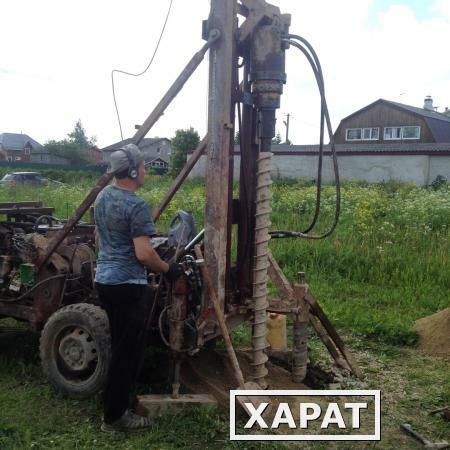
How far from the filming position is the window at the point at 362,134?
44312 mm

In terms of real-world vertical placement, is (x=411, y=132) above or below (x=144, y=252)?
above

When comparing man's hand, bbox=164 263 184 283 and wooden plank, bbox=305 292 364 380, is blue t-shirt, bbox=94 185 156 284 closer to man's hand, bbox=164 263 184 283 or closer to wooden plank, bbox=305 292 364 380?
man's hand, bbox=164 263 184 283

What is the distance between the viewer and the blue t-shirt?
4008 millimetres

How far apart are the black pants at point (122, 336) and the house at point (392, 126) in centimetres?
3961

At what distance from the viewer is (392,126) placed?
4322 cm

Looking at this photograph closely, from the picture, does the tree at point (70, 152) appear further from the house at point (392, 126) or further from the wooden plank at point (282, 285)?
the wooden plank at point (282, 285)

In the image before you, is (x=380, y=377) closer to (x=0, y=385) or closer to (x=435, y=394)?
(x=435, y=394)

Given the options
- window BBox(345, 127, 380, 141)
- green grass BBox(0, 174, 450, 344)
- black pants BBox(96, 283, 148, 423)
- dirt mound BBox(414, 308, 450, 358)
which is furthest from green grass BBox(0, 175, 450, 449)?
window BBox(345, 127, 380, 141)

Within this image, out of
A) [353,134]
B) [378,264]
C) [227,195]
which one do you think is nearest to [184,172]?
[227,195]

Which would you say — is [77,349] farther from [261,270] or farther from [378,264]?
[378,264]

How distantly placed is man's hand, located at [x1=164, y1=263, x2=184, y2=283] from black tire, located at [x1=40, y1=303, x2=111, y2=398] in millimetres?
697

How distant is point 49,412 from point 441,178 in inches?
1119

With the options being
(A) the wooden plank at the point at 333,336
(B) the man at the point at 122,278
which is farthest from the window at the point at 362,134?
(B) the man at the point at 122,278

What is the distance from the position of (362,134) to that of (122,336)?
143ft
